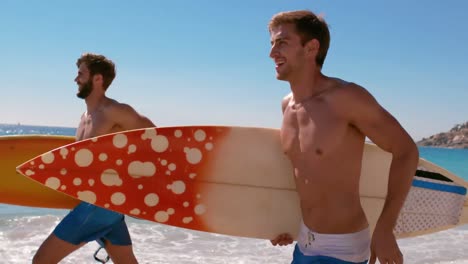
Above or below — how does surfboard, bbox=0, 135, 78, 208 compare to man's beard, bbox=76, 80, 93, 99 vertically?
below

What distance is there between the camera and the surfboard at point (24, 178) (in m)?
3.98

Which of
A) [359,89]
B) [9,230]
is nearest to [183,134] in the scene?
[359,89]

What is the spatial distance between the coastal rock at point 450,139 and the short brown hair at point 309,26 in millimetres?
112301

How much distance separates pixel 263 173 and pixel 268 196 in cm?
12

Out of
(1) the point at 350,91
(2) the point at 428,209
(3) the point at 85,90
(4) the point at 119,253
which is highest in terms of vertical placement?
(1) the point at 350,91

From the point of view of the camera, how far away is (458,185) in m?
3.04

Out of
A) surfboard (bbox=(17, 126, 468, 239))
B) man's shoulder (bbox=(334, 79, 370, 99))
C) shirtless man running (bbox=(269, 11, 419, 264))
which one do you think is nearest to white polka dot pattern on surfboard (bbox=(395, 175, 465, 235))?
surfboard (bbox=(17, 126, 468, 239))

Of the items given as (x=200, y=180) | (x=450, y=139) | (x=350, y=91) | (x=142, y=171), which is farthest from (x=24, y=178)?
(x=450, y=139)

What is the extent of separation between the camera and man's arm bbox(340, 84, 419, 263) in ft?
5.69

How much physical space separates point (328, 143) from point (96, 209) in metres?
1.71

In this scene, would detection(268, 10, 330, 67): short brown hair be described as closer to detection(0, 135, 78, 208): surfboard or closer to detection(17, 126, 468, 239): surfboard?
detection(17, 126, 468, 239): surfboard

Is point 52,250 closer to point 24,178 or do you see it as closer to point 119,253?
point 119,253

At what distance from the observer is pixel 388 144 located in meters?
1.79

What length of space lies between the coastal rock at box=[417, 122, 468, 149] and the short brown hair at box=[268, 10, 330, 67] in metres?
112
